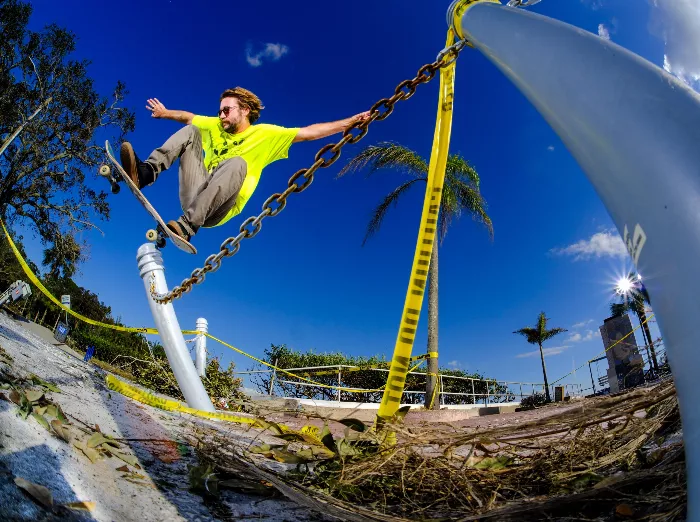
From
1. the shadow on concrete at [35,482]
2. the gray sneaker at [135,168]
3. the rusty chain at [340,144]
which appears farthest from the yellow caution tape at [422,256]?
the gray sneaker at [135,168]

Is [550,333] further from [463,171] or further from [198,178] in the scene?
[198,178]

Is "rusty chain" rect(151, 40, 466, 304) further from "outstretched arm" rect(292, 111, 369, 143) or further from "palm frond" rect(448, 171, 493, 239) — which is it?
"palm frond" rect(448, 171, 493, 239)

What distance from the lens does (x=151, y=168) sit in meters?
3.73

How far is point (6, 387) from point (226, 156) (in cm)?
254

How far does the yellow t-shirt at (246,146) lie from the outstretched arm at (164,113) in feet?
0.35

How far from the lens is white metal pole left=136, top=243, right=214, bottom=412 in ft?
14.5

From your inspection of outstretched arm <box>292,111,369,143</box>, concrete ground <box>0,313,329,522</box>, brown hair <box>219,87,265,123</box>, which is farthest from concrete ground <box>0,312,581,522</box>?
brown hair <box>219,87,265,123</box>

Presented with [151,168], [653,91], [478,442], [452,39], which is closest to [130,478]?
[478,442]

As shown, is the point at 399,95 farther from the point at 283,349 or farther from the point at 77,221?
the point at 77,221

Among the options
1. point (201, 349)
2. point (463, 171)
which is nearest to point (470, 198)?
point (463, 171)

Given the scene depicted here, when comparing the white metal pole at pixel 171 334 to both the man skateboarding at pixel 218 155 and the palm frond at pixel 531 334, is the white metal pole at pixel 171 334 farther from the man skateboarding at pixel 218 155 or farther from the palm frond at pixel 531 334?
the palm frond at pixel 531 334

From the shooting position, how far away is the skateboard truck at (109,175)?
11.1ft

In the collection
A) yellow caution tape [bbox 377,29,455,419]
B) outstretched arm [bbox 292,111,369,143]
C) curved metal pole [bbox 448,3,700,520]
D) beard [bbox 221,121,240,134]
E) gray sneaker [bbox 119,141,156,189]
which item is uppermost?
beard [bbox 221,121,240,134]

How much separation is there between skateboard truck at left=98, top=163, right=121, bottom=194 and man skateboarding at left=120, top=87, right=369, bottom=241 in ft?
0.41
